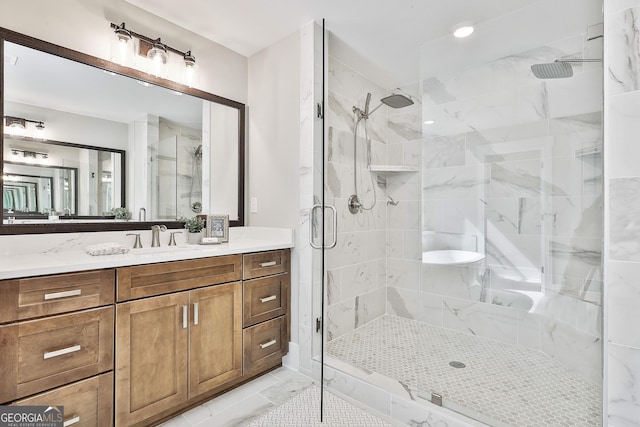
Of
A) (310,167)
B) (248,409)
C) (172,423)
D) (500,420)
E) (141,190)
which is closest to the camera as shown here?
(500,420)

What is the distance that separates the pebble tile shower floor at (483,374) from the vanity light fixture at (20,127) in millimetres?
2207

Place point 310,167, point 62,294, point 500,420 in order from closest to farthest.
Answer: point 62,294 < point 500,420 < point 310,167

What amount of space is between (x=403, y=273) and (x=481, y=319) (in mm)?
863

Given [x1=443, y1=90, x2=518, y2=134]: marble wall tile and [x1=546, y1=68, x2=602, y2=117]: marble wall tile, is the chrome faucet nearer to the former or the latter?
[x1=443, y1=90, x2=518, y2=134]: marble wall tile

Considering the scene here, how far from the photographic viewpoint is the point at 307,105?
85.2 inches

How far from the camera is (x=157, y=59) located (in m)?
2.04

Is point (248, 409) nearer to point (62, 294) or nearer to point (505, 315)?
point (62, 294)

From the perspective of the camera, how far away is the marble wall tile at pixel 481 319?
203 cm

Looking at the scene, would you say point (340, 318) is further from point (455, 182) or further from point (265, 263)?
point (455, 182)

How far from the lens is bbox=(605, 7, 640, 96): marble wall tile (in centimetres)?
117

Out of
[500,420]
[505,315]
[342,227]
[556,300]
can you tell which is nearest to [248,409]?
[500,420]

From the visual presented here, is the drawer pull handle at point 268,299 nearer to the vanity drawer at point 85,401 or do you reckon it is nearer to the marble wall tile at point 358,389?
the marble wall tile at point 358,389

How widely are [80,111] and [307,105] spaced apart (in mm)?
1372

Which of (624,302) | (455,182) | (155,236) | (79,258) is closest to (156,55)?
(155,236)
